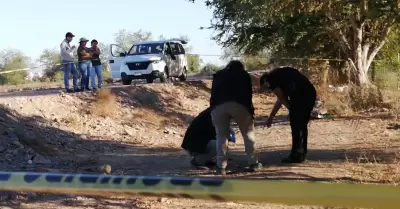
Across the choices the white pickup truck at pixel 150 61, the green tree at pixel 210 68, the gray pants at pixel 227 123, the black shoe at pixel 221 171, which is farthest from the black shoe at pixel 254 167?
the green tree at pixel 210 68

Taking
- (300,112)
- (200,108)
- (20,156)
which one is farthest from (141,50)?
(300,112)

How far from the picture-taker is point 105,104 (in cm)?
1855

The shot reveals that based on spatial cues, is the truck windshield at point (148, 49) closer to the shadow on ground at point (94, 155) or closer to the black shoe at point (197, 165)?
the shadow on ground at point (94, 155)

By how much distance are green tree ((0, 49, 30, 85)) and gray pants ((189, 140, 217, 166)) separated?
43.5 metres

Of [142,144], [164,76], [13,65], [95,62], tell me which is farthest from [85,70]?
[13,65]

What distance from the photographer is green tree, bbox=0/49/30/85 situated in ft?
175

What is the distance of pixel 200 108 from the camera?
947 inches

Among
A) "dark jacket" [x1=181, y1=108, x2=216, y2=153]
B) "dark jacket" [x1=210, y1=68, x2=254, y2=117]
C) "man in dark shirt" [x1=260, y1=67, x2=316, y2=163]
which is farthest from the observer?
"dark jacket" [x1=181, y1=108, x2=216, y2=153]

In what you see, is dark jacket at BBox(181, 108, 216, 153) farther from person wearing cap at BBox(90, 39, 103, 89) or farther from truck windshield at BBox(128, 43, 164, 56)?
truck windshield at BBox(128, 43, 164, 56)

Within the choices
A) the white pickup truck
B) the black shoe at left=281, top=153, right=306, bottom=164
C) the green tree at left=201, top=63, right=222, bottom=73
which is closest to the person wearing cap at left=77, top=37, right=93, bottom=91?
the white pickup truck

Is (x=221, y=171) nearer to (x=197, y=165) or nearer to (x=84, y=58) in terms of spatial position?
(x=197, y=165)

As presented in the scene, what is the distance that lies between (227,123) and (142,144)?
6.34m

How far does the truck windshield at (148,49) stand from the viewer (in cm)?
2591

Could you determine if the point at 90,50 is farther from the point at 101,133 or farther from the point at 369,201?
the point at 369,201
